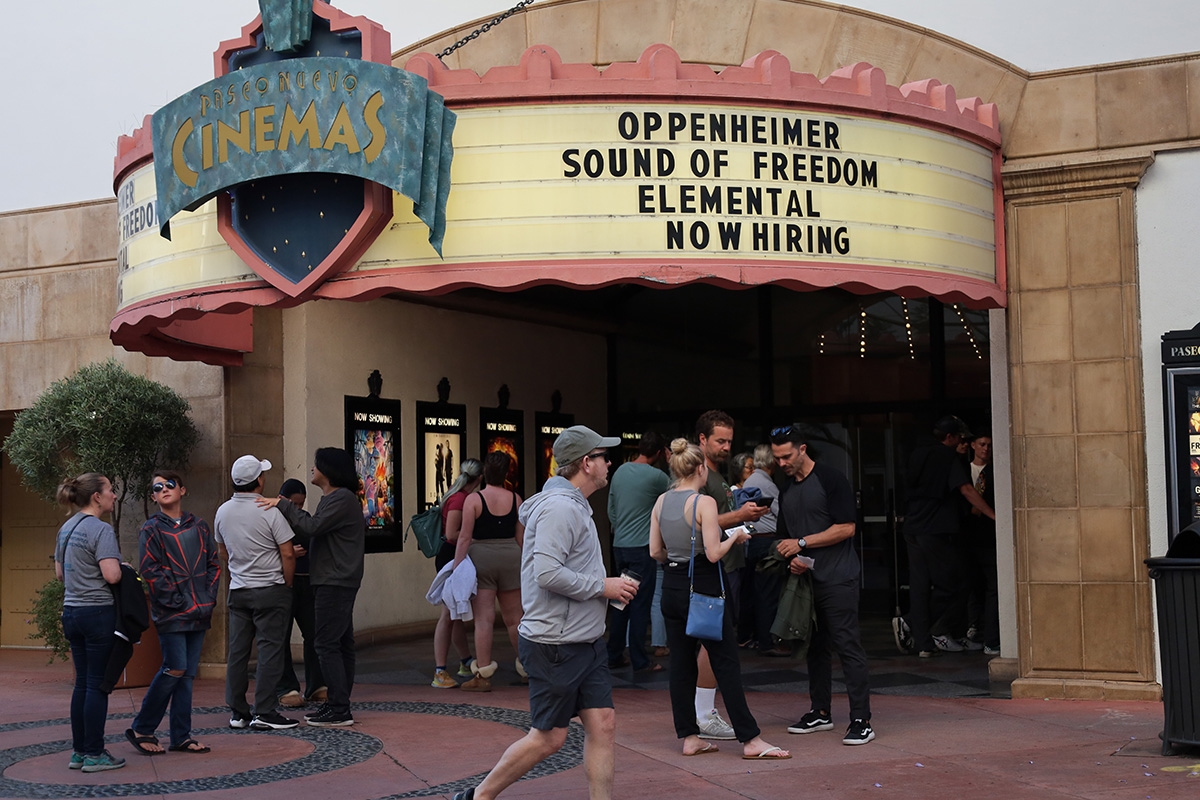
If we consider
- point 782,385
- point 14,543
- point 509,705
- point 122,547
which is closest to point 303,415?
point 122,547

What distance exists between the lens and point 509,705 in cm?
952

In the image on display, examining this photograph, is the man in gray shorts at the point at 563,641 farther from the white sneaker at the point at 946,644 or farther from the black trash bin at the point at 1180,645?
the white sneaker at the point at 946,644

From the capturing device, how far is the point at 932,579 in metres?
11.8

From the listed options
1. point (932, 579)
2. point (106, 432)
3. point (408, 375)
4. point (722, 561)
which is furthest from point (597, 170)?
point (408, 375)

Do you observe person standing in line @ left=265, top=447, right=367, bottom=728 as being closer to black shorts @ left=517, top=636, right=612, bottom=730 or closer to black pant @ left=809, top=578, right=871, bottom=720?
black pant @ left=809, top=578, right=871, bottom=720

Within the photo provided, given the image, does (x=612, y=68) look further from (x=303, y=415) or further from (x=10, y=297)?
(x=10, y=297)

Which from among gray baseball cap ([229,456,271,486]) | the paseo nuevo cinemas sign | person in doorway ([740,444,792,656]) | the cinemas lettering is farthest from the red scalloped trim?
person in doorway ([740,444,792,656])

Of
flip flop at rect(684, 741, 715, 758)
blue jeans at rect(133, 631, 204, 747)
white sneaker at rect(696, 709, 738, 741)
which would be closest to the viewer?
flip flop at rect(684, 741, 715, 758)

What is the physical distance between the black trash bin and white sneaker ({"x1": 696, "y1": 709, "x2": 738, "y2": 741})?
2.46 m

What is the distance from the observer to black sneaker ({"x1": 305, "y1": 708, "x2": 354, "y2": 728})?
28.8 ft

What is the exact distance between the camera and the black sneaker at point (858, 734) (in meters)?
7.71

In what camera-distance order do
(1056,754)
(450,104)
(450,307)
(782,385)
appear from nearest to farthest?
(1056,754) → (450,104) → (450,307) → (782,385)

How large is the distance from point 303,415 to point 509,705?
13.2 ft

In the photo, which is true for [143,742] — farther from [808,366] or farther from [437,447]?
[808,366]
